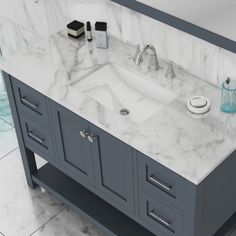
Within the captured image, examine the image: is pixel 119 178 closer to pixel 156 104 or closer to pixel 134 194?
pixel 134 194

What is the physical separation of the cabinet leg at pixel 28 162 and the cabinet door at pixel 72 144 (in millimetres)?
325

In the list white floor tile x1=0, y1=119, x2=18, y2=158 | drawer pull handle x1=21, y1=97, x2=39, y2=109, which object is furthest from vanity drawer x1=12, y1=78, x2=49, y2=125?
white floor tile x1=0, y1=119, x2=18, y2=158

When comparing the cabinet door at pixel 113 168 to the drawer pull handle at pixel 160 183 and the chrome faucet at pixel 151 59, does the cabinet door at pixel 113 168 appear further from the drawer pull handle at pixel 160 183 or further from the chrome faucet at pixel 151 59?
the chrome faucet at pixel 151 59

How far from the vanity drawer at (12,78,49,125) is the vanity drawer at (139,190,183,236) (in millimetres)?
669

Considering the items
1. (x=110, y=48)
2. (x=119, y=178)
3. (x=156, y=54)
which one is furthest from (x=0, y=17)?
(x=119, y=178)

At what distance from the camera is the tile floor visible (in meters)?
3.21

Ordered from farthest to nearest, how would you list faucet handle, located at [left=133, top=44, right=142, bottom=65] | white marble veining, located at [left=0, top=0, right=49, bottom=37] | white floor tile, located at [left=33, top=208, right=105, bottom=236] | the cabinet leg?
white marble veining, located at [left=0, top=0, right=49, bottom=37] → the cabinet leg → white floor tile, located at [left=33, top=208, right=105, bottom=236] → faucet handle, located at [left=133, top=44, right=142, bottom=65]

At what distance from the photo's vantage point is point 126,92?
2916 millimetres

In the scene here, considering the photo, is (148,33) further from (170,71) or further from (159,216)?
(159,216)

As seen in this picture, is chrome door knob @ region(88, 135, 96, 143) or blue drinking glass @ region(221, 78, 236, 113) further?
chrome door knob @ region(88, 135, 96, 143)

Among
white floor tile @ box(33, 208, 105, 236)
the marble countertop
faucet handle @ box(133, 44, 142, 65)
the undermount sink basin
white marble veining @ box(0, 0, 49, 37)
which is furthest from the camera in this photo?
white marble veining @ box(0, 0, 49, 37)

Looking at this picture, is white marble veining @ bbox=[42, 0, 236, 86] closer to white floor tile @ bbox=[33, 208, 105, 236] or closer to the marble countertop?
the marble countertop

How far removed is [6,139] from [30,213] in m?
0.68

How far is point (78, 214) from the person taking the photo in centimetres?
329
